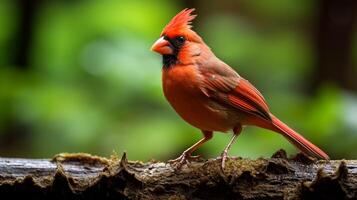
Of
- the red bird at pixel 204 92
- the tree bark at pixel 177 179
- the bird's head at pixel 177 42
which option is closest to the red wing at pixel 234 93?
the red bird at pixel 204 92

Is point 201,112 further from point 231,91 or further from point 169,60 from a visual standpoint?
point 169,60

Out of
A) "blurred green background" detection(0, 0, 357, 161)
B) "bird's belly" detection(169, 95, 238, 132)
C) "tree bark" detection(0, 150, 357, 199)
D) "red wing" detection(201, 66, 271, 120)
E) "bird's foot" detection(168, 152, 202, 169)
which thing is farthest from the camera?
"blurred green background" detection(0, 0, 357, 161)

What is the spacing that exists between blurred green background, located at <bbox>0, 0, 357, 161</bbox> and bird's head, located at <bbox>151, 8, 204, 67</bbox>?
0.99 metres

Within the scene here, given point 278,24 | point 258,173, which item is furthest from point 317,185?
point 278,24

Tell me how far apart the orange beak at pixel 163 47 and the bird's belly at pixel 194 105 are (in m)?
0.23

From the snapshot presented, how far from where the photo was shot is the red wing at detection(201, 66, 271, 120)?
3.71m

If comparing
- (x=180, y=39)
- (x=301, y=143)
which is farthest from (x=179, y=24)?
Answer: (x=301, y=143)

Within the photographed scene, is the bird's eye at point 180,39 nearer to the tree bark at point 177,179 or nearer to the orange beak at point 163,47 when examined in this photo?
the orange beak at point 163,47

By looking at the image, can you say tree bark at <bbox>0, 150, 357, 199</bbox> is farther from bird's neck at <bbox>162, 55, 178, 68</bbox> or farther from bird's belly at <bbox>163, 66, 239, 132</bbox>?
bird's neck at <bbox>162, 55, 178, 68</bbox>

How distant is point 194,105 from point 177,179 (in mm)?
451

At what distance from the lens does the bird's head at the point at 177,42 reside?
3811 mm

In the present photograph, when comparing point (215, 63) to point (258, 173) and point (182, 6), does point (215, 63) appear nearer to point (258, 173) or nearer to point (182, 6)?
point (258, 173)

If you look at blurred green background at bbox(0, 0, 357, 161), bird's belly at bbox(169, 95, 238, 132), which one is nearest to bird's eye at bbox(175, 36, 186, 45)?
bird's belly at bbox(169, 95, 238, 132)

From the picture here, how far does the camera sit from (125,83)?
518 cm
